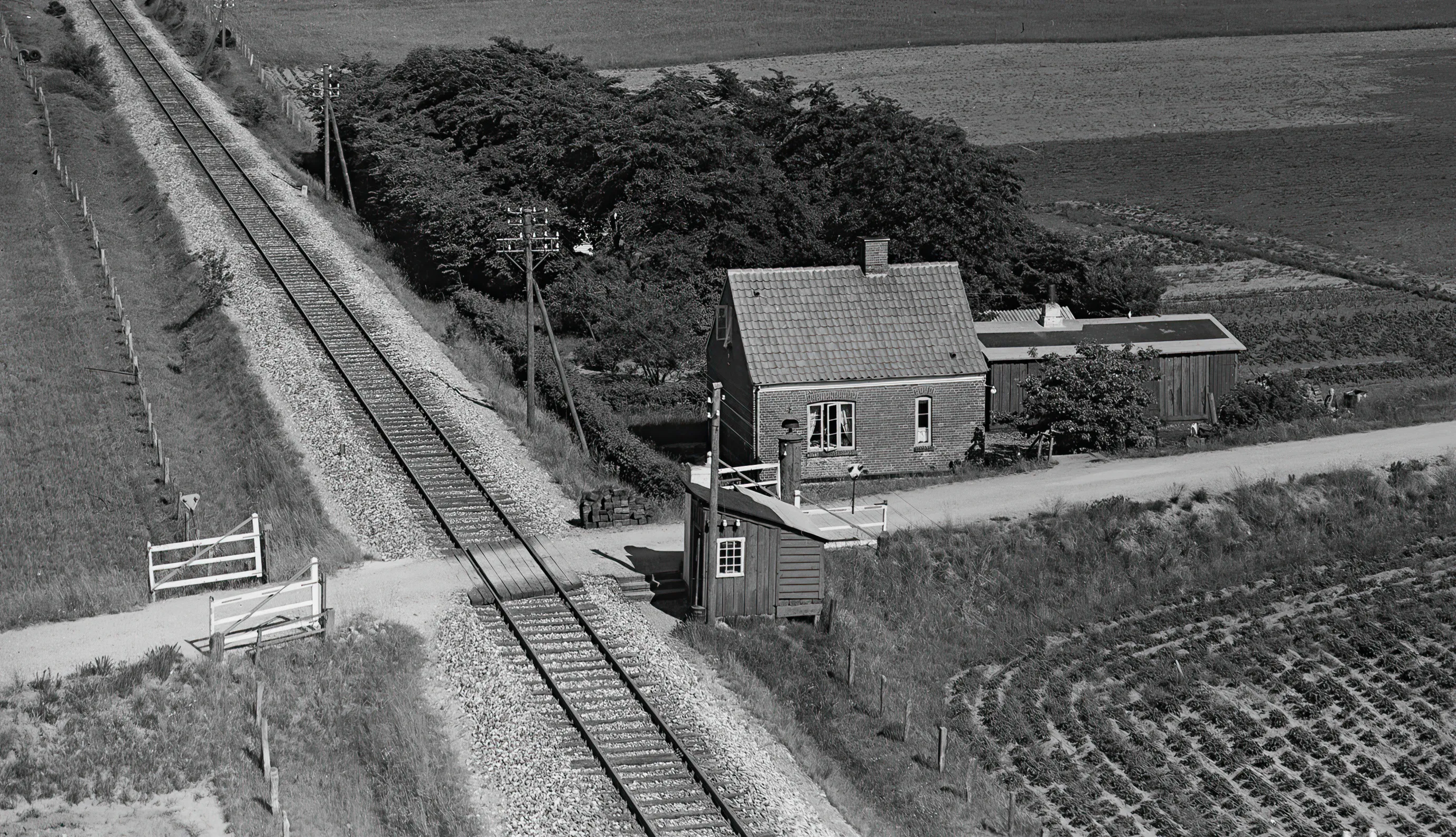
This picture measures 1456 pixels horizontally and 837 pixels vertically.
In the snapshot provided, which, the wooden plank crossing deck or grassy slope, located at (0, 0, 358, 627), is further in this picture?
grassy slope, located at (0, 0, 358, 627)

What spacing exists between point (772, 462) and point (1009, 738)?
13.6 metres

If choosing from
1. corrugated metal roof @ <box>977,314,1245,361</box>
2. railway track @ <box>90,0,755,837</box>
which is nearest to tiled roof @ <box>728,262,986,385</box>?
corrugated metal roof @ <box>977,314,1245,361</box>

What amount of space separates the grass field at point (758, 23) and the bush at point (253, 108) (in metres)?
28.8

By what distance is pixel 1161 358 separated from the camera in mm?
47438

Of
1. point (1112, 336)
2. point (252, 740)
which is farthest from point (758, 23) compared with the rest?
point (252, 740)

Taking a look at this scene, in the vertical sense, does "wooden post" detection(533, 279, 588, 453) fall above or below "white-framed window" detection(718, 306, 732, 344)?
below

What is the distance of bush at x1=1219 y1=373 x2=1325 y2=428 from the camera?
46562 mm

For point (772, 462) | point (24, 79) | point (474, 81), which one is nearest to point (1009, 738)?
point (772, 462)

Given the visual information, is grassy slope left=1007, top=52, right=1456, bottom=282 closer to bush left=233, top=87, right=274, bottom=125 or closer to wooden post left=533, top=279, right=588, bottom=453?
bush left=233, top=87, right=274, bottom=125

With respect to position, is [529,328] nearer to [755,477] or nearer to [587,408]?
[587,408]

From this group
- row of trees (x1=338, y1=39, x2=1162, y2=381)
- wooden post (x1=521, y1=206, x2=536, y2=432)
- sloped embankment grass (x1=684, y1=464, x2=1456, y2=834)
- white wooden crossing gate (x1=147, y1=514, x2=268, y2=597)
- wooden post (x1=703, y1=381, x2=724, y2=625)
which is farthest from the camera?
row of trees (x1=338, y1=39, x2=1162, y2=381)

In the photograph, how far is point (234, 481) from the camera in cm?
4231

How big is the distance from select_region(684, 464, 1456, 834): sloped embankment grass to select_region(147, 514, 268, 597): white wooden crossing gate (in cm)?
861

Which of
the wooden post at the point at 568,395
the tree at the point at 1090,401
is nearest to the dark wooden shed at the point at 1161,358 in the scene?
the tree at the point at 1090,401
